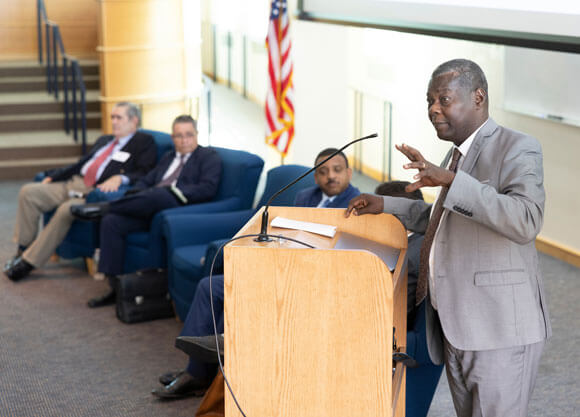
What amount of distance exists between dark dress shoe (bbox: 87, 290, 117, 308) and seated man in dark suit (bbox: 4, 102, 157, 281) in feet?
2.31

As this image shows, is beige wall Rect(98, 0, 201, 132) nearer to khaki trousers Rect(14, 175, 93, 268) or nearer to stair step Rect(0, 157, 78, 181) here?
stair step Rect(0, 157, 78, 181)

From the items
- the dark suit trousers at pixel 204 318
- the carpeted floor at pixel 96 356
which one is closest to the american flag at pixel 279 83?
the carpeted floor at pixel 96 356

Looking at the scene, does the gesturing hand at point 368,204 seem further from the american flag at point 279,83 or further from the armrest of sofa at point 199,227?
the american flag at point 279,83

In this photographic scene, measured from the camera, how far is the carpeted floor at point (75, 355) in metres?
3.87

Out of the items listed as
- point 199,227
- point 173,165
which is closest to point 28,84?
point 173,165

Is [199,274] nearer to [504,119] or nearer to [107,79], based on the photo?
[504,119]

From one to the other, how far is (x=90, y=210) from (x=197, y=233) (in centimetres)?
91

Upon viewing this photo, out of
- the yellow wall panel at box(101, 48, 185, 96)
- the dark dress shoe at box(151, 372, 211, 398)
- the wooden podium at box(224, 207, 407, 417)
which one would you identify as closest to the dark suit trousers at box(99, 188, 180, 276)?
the dark dress shoe at box(151, 372, 211, 398)

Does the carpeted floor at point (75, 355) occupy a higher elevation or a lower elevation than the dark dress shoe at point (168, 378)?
lower

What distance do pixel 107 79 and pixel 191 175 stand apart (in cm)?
366

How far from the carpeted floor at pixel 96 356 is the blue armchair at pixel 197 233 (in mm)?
286

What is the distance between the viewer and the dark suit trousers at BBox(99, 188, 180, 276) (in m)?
5.38

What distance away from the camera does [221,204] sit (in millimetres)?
5355

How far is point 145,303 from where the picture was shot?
4.98 m
